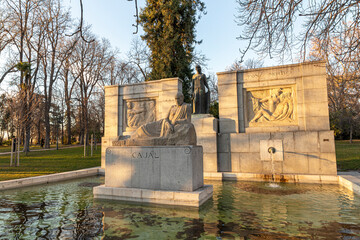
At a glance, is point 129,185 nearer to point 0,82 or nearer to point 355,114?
point 0,82

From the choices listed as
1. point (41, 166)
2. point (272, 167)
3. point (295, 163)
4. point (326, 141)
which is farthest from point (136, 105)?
point (326, 141)

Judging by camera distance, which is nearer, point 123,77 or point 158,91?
point 158,91

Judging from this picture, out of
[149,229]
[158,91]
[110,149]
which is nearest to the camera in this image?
[149,229]

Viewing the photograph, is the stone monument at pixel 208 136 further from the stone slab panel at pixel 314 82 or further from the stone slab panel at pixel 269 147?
the stone slab panel at pixel 314 82

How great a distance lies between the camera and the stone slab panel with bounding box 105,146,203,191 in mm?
5512

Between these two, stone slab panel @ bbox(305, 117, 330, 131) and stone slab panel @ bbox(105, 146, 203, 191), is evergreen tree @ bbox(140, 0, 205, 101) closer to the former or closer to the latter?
stone slab panel @ bbox(305, 117, 330, 131)

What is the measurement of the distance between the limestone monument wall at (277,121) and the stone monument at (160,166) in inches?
152

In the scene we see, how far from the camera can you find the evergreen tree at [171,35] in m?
21.0

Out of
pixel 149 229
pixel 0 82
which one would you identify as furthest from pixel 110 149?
pixel 0 82

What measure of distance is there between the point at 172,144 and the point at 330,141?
637 cm

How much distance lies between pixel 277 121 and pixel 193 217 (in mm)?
6520

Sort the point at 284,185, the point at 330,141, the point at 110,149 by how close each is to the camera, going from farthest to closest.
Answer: the point at 330,141 < the point at 284,185 < the point at 110,149

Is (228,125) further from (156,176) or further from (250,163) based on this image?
(156,176)

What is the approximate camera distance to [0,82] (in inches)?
914
